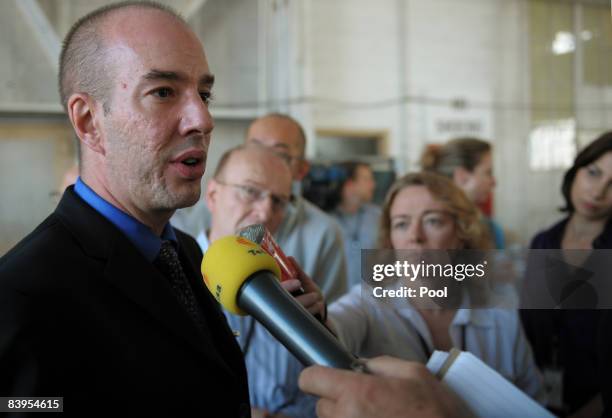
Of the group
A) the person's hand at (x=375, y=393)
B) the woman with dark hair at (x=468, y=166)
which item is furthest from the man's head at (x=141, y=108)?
the woman with dark hair at (x=468, y=166)

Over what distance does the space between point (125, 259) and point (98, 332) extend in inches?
5.7

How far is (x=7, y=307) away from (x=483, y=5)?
691 centimetres

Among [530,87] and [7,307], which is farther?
[530,87]

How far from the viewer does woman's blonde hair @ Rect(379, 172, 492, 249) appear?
168 centimetres

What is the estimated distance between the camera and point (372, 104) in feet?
19.7

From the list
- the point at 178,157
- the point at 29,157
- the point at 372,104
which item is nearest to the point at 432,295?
the point at 178,157

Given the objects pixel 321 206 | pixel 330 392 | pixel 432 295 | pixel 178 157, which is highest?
pixel 321 206

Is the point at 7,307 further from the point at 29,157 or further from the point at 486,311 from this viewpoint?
the point at 29,157

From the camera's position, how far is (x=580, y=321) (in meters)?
1.07

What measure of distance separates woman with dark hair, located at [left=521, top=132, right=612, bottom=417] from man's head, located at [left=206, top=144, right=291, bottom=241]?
34.4 inches

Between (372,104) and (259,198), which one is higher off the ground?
(372,104)

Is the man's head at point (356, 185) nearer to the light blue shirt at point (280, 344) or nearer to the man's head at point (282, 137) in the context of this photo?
the man's head at point (282, 137)

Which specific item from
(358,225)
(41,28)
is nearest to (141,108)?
(358,225)

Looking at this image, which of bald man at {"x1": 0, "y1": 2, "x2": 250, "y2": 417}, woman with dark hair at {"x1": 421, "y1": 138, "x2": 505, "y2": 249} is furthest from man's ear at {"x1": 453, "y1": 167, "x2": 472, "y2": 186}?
bald man at {"x1": 0, "y1": 2, "x2": 250, "y2": 417}
